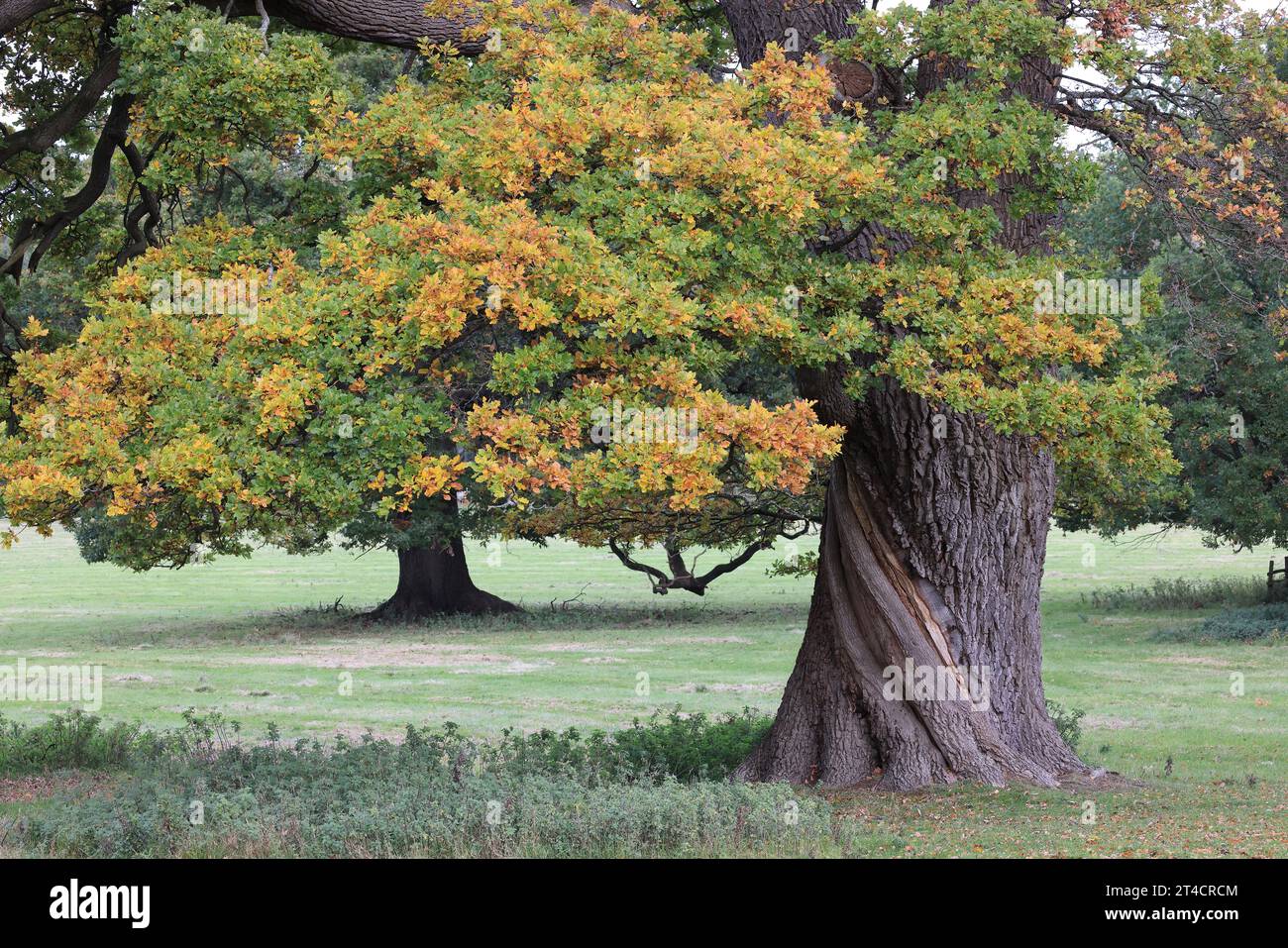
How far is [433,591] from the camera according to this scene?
3425 cm

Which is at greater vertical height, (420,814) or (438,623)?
(420,814)

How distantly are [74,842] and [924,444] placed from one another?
750 cm

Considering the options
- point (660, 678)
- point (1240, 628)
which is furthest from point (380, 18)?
point (1240, 628)

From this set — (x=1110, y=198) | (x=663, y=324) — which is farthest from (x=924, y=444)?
(x=1110, y=198)

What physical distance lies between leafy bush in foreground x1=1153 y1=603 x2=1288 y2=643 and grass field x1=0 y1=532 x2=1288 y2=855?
0.54 metres

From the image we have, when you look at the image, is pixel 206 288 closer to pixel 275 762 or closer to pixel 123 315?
pixel 123 315

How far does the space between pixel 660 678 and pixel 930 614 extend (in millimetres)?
12591

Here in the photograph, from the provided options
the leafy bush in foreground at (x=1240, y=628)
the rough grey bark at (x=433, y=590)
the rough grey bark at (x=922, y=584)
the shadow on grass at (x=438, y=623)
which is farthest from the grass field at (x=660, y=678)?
the rough grey bark at (x=433, y=590)

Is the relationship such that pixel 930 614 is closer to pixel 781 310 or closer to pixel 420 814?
pixel 781 310

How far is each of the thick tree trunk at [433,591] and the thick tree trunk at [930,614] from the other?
22.1 metres

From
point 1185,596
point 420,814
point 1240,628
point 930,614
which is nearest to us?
point 420,814

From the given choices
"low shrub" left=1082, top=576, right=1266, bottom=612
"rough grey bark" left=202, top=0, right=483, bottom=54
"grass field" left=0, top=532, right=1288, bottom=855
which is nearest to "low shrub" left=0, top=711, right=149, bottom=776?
"grass field" left=0, top=532, right=1288, bottom=855

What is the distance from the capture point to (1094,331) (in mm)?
9336

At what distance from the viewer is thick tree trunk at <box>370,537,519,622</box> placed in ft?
112
